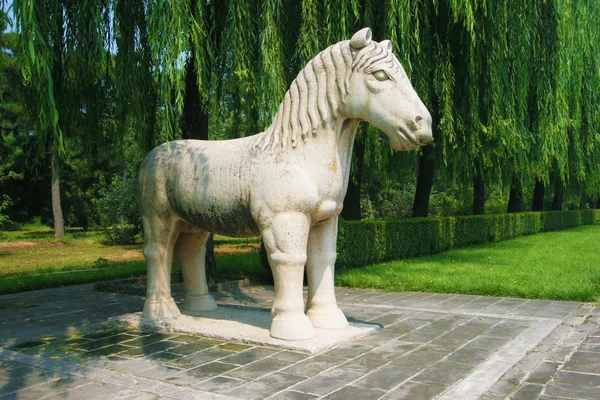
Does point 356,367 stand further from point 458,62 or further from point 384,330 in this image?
point 458,62

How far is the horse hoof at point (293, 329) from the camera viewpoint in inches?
184

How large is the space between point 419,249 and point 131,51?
32.2ft

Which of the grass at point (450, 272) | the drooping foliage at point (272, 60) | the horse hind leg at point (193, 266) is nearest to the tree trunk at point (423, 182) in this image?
the grass at point (450, 272)

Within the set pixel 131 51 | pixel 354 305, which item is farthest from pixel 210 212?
pixel 354 305

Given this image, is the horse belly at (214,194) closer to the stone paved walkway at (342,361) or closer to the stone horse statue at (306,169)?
the stone horse statue at (306,169)

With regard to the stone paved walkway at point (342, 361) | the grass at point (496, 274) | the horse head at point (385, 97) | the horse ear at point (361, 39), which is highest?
the horse ear at point (361, 39)

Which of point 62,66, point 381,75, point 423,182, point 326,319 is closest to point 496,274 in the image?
point 423,182

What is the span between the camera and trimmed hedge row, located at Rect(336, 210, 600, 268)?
10844 mm

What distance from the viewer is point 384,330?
5367 millimetres

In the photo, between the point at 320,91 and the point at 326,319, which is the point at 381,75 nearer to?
the point at 320,91

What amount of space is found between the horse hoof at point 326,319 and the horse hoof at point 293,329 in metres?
0.34

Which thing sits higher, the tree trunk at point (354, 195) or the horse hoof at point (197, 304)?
the tree trunk at point (354, 195)

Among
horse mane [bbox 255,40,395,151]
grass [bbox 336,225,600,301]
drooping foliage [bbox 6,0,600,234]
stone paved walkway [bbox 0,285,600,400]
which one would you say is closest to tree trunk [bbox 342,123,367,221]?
drooping foliage [bbox 6,0,600,234]

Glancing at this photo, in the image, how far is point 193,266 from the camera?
19.9 ft
